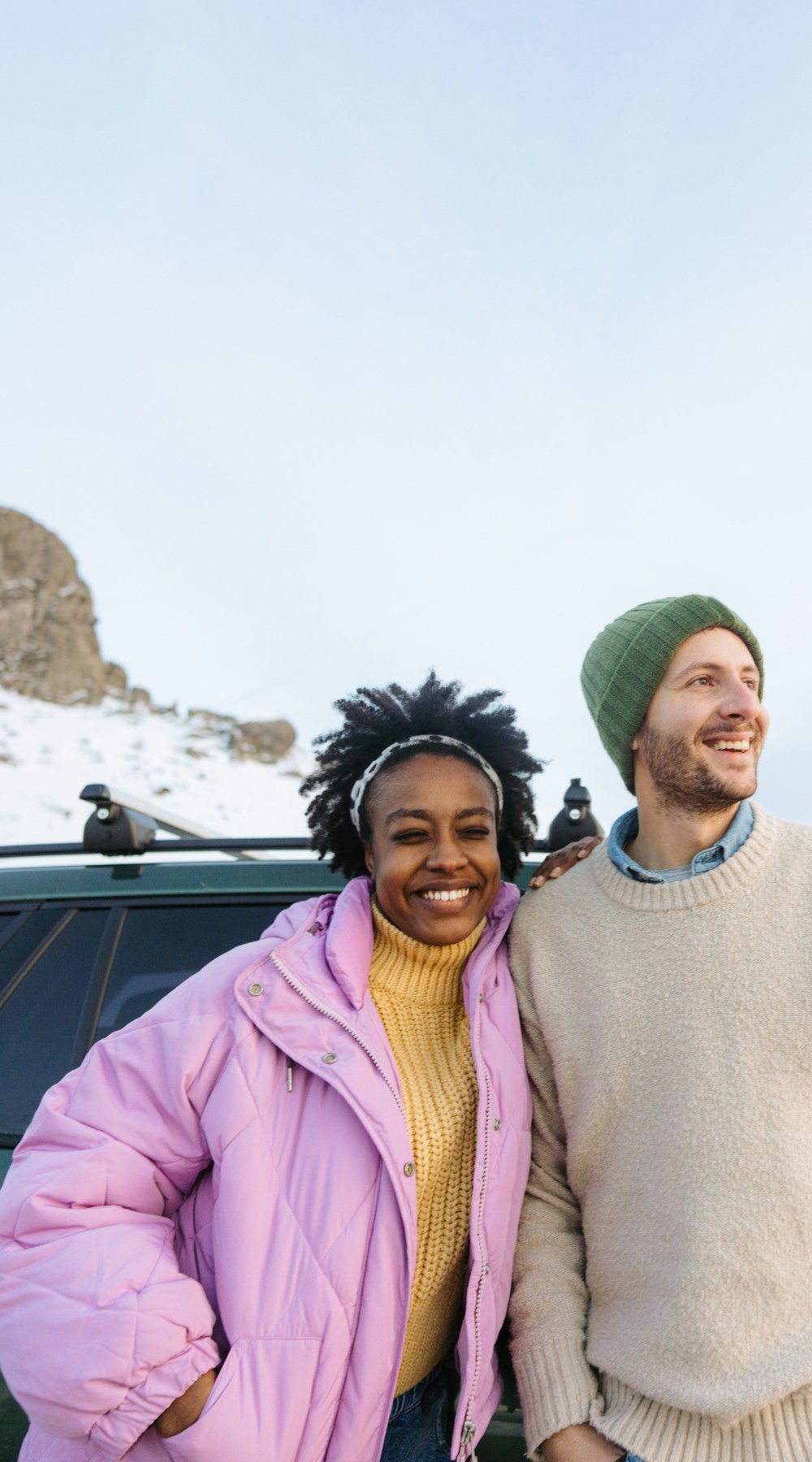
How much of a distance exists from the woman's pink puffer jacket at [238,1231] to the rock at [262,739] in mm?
38786

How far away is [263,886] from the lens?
2.69 meters

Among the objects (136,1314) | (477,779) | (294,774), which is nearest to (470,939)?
(477,779)

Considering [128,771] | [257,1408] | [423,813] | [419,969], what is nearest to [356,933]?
[419,969]

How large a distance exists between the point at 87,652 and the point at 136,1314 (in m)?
50.9


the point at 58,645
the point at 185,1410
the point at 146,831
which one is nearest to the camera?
the point at 185,1410

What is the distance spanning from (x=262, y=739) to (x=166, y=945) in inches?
1621

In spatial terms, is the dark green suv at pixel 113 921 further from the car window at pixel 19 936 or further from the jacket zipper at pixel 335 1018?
the jacket zipper at pixel 335 1018

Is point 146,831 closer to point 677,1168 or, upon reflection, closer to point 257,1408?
point 257,1408

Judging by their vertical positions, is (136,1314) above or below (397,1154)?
below

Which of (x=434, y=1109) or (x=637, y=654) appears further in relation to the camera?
(x=637, y=654)

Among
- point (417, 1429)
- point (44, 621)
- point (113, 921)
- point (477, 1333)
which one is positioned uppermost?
point (44, 621)

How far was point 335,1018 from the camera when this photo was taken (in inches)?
76.6

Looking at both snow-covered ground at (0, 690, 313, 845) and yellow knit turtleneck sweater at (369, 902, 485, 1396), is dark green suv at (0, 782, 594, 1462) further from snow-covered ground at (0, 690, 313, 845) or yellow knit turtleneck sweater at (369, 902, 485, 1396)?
snow-covered ground at (0, 690, 313, 845)

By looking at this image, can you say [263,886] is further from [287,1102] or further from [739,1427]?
[739,1427]
